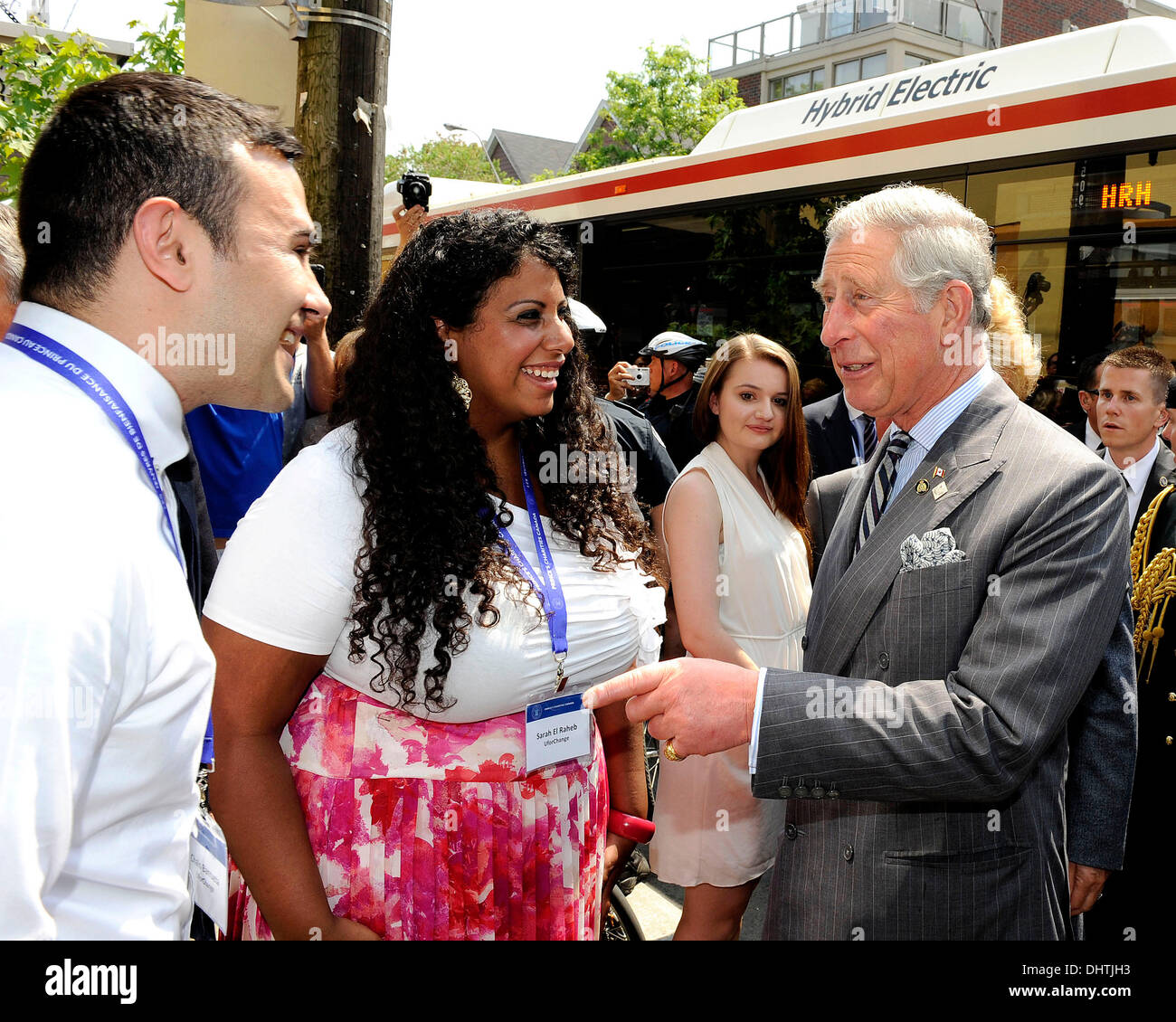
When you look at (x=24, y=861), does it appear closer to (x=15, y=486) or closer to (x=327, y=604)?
(x=15, y=486)

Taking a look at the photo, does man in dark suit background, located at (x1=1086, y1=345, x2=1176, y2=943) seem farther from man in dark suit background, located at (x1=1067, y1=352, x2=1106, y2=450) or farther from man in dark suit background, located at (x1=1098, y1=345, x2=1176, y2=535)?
man in dark suit background, located at (x1=1067, y1=352, x2=1106, y2=450)

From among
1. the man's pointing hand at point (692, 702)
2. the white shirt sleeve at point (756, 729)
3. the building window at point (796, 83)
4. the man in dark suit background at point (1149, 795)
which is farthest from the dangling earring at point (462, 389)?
the building window at point (796, 83)

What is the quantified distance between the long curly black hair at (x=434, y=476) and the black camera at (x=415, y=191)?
1.62m

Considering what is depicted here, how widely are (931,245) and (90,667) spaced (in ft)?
5.72

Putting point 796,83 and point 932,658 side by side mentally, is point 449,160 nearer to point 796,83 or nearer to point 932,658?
point 796,83

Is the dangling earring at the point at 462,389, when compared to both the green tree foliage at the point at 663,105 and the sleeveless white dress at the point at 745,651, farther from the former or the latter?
the green tree foliage at the point at 663,105

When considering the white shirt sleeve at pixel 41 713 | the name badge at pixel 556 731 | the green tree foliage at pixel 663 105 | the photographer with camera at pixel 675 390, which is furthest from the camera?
the green tree foliage at pixel 663 105

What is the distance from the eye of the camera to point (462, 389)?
2.14 m

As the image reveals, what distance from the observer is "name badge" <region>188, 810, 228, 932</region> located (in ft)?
5.00

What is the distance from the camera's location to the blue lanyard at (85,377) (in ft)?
3.82

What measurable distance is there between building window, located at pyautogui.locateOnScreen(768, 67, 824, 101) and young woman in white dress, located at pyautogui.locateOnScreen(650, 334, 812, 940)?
98.6 ft

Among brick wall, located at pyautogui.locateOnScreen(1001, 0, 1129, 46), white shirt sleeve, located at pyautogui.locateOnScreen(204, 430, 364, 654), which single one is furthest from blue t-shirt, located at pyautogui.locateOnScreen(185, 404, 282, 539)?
brick wall, located at pyautogui.locateOnScreen(1001, 0, 1129, 46)

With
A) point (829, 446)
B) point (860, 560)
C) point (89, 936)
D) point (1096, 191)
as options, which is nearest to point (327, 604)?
point (89, 936)

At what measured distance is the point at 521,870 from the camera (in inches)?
75.7
